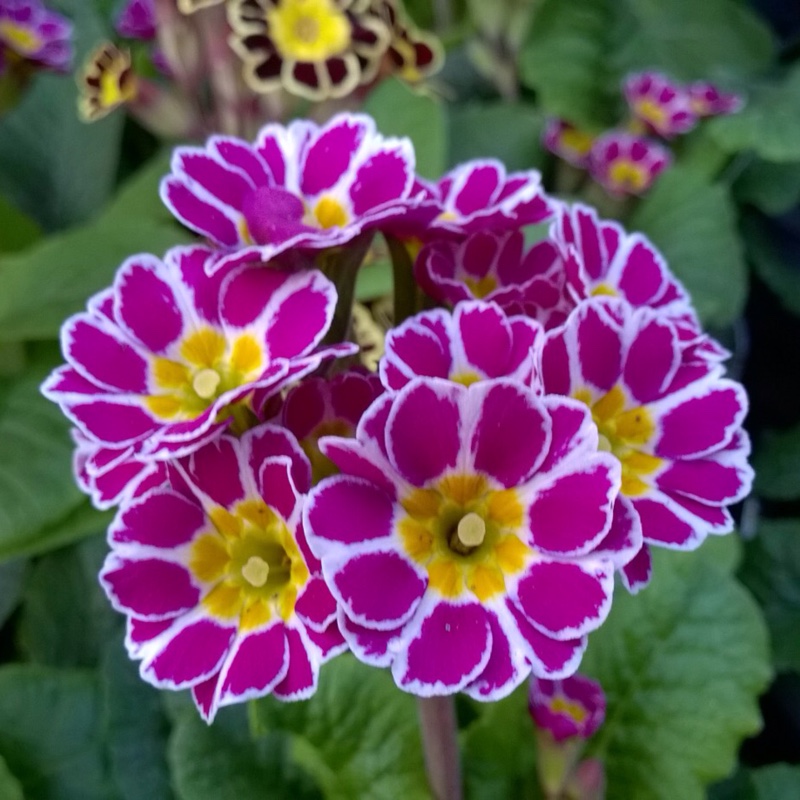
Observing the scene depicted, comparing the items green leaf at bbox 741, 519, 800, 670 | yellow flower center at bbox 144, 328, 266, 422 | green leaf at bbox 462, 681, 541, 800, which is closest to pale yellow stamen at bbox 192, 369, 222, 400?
yellow flower center at bbox 144, 328, 266, 422

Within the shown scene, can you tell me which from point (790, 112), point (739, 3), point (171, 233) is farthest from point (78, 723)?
point (739, 3)

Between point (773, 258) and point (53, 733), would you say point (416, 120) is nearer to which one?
point (773, 258)

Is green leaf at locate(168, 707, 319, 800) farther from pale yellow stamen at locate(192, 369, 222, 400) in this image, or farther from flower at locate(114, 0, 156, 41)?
flower at locate(114, 0, 156, 41)

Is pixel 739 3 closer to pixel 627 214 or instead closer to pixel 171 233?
pixel 627 214

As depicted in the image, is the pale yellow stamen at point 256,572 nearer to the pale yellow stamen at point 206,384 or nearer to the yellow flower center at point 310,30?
the pale yellow stamen at point 206,384

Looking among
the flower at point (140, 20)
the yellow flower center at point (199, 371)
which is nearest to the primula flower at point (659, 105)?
the flower at point (140, 20)

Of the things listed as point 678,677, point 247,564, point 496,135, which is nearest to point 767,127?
point 496,135
